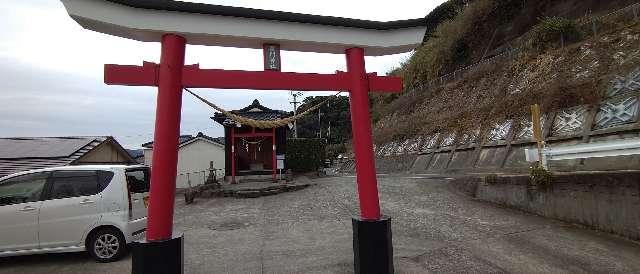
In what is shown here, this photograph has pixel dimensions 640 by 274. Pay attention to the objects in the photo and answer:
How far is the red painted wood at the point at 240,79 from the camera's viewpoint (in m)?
4.07

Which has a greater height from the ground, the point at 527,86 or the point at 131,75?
the point at 527,86

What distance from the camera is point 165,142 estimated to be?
13.5ft

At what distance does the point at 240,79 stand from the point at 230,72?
0.14 metres

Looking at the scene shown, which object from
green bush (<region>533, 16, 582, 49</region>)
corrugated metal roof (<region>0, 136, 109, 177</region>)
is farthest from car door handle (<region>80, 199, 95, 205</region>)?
green bush (<region>533, 16, 582, 49</region>)

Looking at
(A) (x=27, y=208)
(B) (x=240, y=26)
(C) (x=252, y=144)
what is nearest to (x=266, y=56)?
(B) (x=240, y=26)

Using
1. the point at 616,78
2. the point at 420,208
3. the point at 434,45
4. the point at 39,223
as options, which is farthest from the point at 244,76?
the point at 434,45

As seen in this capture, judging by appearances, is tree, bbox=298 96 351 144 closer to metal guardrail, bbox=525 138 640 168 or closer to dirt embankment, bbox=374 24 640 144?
dirt embankment, bbox=374 24 640 144

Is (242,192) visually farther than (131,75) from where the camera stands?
Yes

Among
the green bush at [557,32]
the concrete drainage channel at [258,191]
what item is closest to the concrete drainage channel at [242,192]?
the concrete drainage channel at [258,191]

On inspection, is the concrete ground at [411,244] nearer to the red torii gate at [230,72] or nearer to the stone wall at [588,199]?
the stone wall at [588,199]

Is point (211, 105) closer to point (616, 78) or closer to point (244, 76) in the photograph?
point (244, 76)

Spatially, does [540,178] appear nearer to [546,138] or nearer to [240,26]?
[546,138]

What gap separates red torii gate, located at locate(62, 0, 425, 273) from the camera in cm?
406

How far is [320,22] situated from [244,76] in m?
1.25
